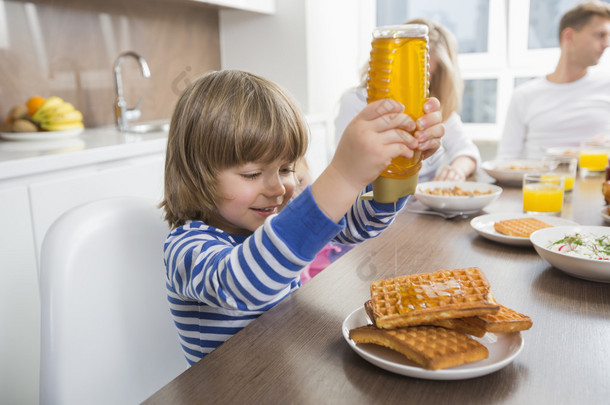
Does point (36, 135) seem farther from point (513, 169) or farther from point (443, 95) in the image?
Result: point (513, 169)

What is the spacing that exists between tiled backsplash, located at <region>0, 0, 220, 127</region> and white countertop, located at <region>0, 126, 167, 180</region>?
34cm

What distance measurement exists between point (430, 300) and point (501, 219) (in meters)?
0.68

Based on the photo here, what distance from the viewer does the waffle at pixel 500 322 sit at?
1.98 ft

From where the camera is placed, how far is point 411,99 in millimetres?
644

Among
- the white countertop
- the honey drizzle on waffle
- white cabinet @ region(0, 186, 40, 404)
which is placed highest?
the white countertop

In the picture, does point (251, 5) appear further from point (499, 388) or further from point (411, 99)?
point (499, 388)

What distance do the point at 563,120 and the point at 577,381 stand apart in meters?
2.78

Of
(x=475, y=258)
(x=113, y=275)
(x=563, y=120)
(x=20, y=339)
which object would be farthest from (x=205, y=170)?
(x=563, y=120)

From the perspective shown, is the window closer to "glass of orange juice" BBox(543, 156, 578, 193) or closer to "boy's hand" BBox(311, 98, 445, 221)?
"glass of orange juice" BBox(543, 156, 578, 193)

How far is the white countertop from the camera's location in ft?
5.60

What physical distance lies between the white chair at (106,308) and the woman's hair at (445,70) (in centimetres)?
153

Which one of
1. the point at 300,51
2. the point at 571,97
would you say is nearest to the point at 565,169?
the point at 571,97

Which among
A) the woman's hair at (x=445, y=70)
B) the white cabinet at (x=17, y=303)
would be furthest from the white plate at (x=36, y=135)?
the woman's hair at (x=445, y=70)

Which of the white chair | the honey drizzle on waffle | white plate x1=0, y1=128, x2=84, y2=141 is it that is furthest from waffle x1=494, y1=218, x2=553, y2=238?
white plate x1=0, y1=128, x2=84, y2=141
